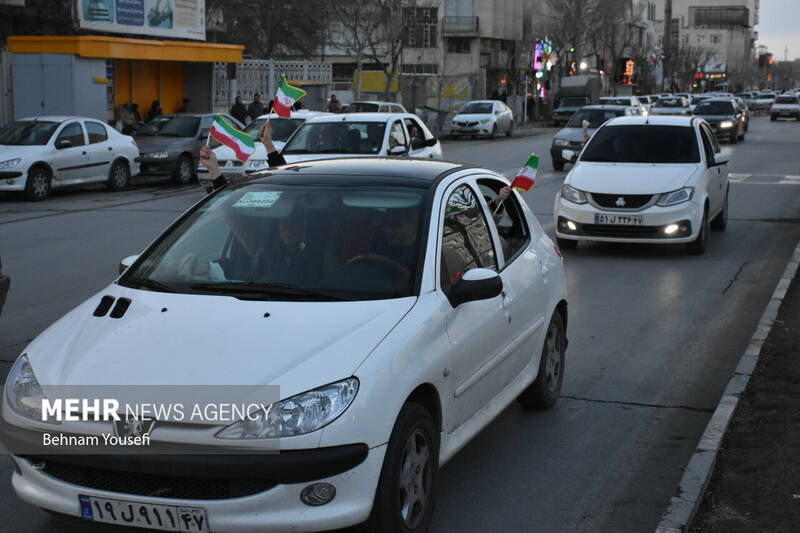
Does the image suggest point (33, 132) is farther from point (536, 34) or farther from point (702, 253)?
point (536, 34)

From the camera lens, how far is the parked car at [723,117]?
3966 cm

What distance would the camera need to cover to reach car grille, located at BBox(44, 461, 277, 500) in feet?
13.1

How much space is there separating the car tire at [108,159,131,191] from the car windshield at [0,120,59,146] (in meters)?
1.62

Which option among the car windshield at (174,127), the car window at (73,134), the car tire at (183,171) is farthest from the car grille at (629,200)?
the car windshield at (174,127)

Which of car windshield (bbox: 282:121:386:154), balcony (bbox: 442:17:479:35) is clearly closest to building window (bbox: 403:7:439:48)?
balcony (bbox: 442:17:479:35)

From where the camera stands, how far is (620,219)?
1317 cm

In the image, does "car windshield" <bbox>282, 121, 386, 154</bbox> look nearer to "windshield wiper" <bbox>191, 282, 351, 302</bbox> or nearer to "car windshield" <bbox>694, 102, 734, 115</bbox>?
"windshield wiper" <bbox>191, 282, 351, 302</bbox>

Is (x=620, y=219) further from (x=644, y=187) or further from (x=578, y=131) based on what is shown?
(x=578, y=131)

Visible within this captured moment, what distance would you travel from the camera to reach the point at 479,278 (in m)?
4.99

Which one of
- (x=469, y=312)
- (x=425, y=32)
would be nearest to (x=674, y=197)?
(x=469, y=312)

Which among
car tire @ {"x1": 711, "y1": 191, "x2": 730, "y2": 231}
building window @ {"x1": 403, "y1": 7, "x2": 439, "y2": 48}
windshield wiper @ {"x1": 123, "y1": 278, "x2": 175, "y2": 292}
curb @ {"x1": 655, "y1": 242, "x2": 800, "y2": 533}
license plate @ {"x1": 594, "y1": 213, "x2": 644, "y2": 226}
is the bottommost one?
curb @ {"x1": 655, "y1": 242, "x2": 800, "y2": 533}

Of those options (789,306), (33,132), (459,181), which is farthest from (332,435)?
(33,132)

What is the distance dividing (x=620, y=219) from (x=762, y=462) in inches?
303

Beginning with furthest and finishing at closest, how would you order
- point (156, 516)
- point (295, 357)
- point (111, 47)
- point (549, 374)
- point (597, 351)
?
point (111, 47), point (597, 351), point (549, 374), point (295, 357), point (156, 516)
